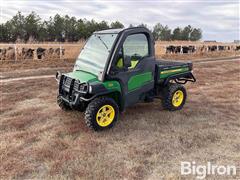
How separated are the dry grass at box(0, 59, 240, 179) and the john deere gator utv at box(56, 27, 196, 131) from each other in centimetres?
47

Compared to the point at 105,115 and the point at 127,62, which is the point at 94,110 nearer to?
the point at 105,115

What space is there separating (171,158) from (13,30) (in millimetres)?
46215

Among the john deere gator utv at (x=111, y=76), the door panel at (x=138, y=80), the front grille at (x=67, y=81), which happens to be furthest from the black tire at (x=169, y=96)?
the front grille at (x=67, y=81)

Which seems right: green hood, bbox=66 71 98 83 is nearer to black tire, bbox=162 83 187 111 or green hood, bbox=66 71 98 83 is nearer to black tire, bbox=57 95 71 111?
black tire, bbox=57 95 71 111

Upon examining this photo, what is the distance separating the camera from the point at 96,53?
196 inches

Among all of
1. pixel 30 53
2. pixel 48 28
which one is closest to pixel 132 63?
pixel 30 53

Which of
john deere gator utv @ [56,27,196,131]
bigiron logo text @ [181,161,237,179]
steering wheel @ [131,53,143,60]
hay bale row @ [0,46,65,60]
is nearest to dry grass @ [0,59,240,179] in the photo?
bigiron logo text @ [181,161,237,179]

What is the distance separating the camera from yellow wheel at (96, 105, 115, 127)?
4.60 meters

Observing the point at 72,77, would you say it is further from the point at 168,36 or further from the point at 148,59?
the point at 168,36

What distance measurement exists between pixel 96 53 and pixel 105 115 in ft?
4.45

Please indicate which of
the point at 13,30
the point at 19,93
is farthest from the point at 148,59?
the point at 13,30

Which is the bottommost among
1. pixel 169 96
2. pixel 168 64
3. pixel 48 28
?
pixel 169 96

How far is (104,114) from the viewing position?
15.4ft

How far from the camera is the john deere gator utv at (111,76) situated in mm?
A: 4527
